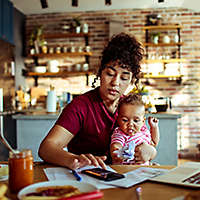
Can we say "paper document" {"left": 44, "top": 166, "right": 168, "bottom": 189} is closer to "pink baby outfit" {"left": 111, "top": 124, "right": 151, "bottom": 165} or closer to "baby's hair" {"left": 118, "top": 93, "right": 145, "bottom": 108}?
"pink baby outfit" {"left": 111, "top": 124, "right": 151, "bottom": 165}

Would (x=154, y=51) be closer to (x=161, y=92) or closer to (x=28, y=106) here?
(x=161, y=92)

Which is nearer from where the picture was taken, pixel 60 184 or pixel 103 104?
pixel 60 184

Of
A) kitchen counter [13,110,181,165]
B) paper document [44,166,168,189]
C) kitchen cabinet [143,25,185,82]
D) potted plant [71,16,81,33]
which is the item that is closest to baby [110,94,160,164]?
paper document [44,166,168,189]

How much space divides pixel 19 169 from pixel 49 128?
251 centimetres

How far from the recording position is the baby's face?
1660mm

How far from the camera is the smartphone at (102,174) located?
1092 millimetres

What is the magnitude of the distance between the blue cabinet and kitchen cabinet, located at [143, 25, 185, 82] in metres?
2.53

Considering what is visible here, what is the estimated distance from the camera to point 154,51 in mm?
5555

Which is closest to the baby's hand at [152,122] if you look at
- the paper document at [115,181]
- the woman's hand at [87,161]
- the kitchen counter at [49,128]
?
the paper document at [115,181]

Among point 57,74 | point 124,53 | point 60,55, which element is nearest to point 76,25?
point 60,55

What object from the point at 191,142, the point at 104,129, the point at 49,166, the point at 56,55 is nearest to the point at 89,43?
the point at 56,55

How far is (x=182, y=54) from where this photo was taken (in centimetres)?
547

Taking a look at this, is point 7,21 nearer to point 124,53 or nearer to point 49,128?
point 49,128

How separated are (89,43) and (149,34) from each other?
1.25m
